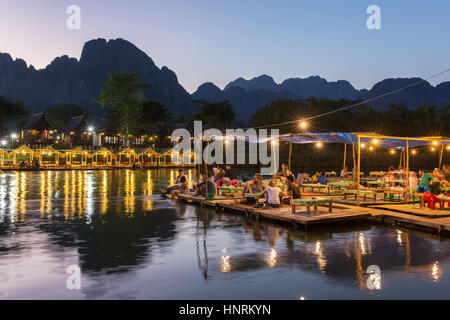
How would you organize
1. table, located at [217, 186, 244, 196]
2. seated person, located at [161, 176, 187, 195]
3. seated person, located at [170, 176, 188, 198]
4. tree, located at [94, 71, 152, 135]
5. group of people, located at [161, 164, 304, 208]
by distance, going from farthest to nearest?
tree, located at [94, 71, 152, 135] < seated person, located at [161, 176, 187, 195] < seated person, located at [170, 176, 188, 198] < table, located at [217, 186, 244, 196] < group of people, located at [161, 164, 304, 208]

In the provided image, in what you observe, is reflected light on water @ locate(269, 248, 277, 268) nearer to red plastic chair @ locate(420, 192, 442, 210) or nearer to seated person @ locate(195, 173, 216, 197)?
red plastic chair @ locate(420, 192, 442, 210)

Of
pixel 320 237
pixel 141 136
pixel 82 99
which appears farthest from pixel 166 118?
pixel 82 99

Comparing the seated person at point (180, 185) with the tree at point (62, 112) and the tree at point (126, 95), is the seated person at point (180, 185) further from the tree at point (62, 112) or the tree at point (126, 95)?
the tree at point (62, 112)

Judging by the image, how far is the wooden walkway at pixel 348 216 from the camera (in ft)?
40.4

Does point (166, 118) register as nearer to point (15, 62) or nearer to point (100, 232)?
point (100, 232)

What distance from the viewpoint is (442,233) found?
1165 centimetres

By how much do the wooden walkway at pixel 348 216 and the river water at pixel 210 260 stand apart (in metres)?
0.44

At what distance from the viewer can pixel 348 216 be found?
13.3 metres

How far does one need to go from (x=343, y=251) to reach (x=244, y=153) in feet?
229

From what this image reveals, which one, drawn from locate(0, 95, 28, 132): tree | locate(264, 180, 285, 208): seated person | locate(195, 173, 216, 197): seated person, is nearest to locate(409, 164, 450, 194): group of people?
locate(264, 180, 285, 208): seated person

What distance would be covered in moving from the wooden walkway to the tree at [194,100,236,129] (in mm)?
83058

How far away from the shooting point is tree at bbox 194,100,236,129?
98.5m

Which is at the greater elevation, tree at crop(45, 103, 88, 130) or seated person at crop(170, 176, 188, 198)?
tree at crop(45, 103, 88, 130)

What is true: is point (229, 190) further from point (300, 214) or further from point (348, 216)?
point (348, 216)
